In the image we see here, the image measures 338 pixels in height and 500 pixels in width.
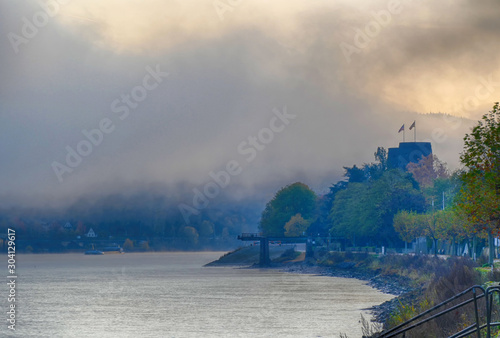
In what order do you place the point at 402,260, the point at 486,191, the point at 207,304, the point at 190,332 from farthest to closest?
1. the point at 402,260
2. the point at 207,304
3. the point at 190,332
4. the point at 486,191

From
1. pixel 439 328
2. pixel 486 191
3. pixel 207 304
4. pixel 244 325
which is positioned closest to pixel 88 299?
pixel 207 304

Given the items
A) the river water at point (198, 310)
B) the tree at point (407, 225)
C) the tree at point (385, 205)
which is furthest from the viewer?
the tree at point (385, 205)

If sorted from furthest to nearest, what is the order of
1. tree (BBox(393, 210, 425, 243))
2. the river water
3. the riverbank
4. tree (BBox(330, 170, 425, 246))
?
tree (BBox(330, 170, 425, 246)), tree (BBox(393, 210, 425, 243)), the river water, the riverbank

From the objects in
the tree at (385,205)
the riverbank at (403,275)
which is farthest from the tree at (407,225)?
the tree at (385,205)

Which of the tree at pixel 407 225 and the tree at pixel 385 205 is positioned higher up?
the tree at pixel 385 205

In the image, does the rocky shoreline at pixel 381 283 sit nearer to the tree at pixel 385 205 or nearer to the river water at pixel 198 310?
the river water at pixel 198 310

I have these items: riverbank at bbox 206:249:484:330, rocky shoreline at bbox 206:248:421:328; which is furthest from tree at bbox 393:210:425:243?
rocky shoreline at bbox 206:248:421:328

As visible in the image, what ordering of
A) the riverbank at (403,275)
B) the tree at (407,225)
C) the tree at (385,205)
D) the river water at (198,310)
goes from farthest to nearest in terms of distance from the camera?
the tree at (385,205) < the tree at (407,225) < the river water at (198,310) < the riverbank at (403,275)

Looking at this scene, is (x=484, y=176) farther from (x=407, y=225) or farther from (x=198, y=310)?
(x=407, y=225)

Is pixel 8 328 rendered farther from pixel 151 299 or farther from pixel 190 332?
pixel 151 299

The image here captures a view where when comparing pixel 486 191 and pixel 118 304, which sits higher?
pixel 486 191

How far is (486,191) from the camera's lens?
4816 centimetres

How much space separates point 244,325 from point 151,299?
35961 millimetres

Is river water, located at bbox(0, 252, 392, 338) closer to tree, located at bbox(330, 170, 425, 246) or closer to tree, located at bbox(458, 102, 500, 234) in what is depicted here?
tree, located at bbox(458, 102, 500, 234)
